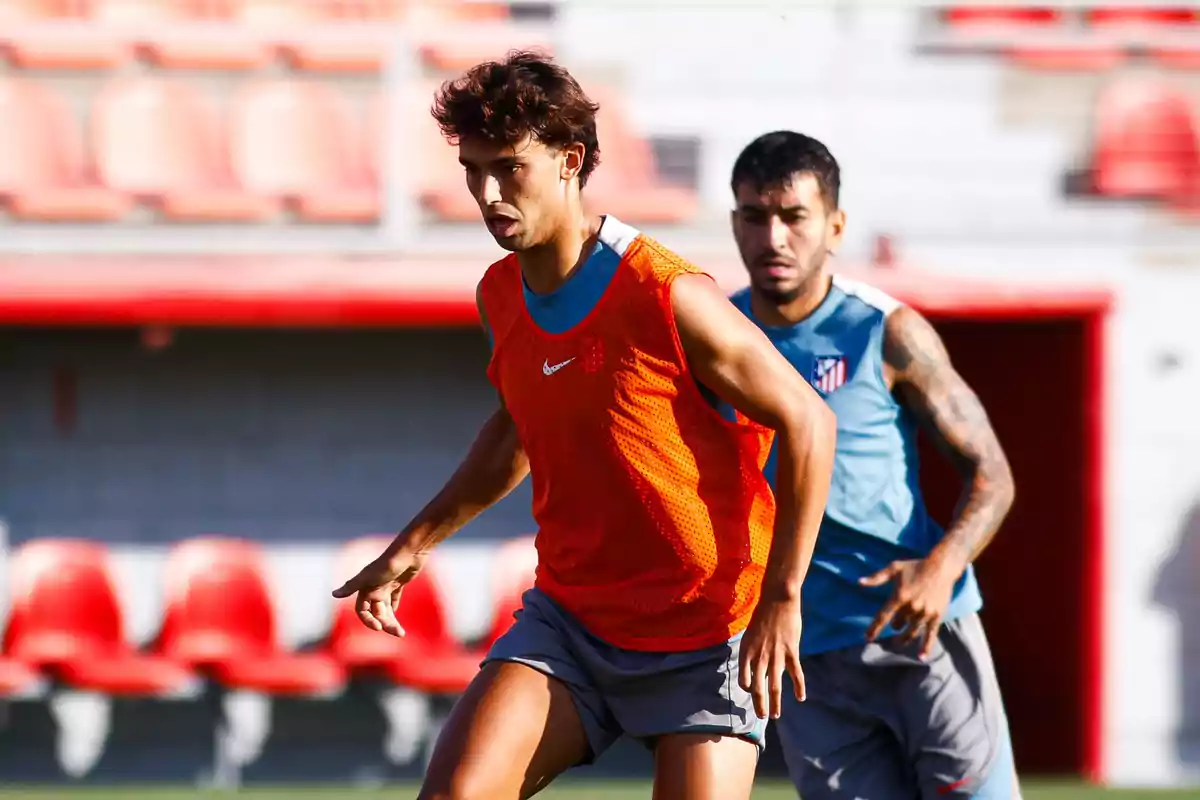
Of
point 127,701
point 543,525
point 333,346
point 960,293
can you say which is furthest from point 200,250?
point 543,525

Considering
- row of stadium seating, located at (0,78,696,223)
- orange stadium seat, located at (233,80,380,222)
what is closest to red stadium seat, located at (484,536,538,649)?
row of stadium seating, located at (0,78,696,223)

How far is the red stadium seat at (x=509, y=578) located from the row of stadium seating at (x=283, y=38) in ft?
7.59

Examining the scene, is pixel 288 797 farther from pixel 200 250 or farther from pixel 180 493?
pixel 200 250

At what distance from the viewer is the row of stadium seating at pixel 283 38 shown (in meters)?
9.10

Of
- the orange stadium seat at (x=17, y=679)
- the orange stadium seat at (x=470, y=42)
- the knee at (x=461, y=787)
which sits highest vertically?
the orange stadium seat at (x=470, y=42)

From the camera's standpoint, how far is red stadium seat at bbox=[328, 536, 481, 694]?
28.2ft

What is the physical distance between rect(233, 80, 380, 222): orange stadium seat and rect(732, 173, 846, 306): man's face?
214 inches

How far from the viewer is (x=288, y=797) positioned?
830cm

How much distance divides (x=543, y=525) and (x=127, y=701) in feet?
Result: 20.7

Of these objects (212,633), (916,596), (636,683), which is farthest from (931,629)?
(212,633)

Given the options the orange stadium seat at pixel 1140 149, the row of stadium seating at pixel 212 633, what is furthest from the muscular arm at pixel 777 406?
the orange stadium seat at pixel 1140 149

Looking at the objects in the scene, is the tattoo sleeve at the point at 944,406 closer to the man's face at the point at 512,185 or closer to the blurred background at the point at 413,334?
the man's face at the point at 512,185

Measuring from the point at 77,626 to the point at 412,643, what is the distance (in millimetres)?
1575

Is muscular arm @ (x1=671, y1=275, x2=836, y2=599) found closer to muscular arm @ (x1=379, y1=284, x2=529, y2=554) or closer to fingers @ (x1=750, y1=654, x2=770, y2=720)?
fingers @ (x1=750, y1=654, x2=770, y2=720)
